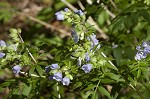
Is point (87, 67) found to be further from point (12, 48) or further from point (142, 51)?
point (12, 48)

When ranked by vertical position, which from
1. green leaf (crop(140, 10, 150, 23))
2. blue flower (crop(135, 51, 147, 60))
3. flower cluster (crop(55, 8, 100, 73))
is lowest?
blue flower (crop(135, 51, 147, 60))

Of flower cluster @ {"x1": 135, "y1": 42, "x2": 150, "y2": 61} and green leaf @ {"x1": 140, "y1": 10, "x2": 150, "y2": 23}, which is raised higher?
green leaf @ {"x1": 140, "y1": 10, "x2": 150, "y2": 23}

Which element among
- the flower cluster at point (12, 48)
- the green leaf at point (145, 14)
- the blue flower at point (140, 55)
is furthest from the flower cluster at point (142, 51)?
the flower cluster at point (12, 48)

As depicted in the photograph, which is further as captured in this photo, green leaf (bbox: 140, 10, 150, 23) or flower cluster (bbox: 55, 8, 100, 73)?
green leaf (bbox: 140, 10, 150, 23)

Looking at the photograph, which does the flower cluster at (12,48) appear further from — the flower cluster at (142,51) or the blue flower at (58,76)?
the flower cluster at (142,51)

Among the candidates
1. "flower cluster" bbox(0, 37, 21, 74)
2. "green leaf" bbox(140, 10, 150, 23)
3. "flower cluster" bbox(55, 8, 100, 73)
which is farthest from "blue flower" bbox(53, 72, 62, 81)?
"green leaf" bbox(140, 10, 150, 23)

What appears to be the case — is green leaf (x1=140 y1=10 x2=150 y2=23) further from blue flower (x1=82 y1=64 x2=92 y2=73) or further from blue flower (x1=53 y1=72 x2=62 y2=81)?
blue flower (x1=53 y1=72 x2=62 y2=81)

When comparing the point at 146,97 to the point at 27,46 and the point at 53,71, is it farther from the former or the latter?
the point at 27,46

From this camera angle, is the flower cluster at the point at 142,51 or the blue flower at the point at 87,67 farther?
the flower cluster at the point at 142,51

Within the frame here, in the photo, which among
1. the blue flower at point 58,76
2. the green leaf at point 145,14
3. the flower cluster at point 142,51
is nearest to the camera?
the blue flower at point 58,76

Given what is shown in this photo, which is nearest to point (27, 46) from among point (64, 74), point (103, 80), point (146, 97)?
point (64, 74)

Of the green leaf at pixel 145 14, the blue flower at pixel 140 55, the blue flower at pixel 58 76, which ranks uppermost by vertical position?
the green leaf at pixel 145 14
